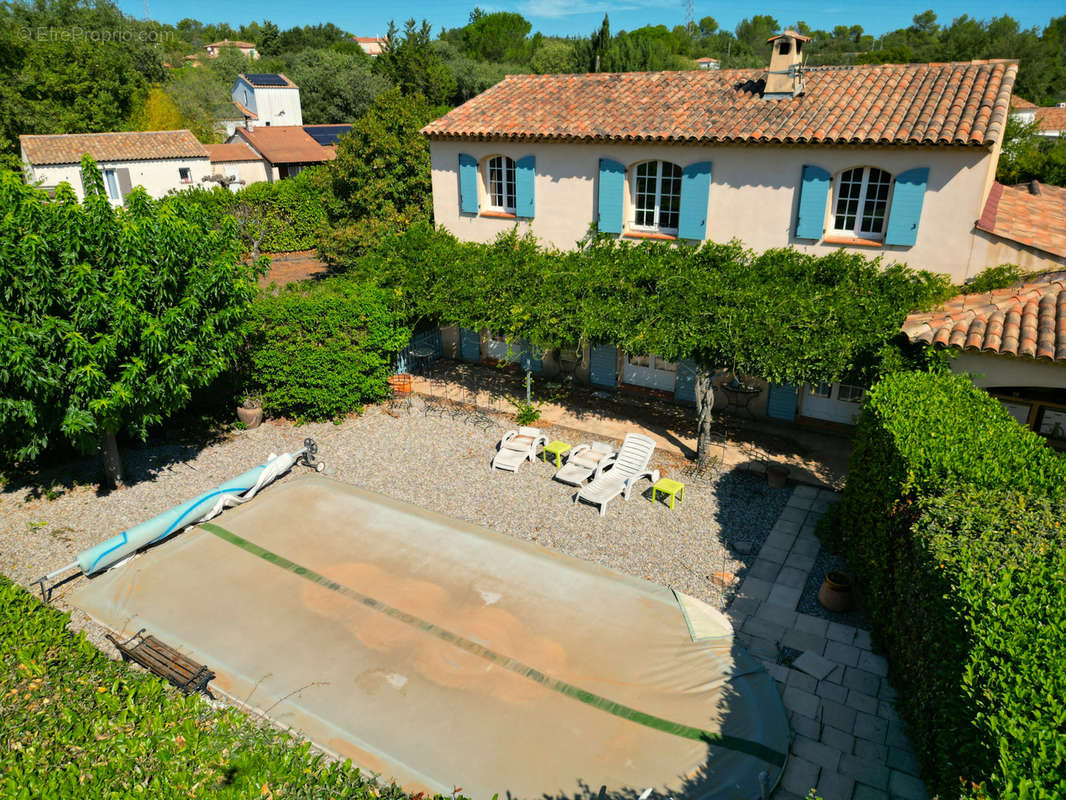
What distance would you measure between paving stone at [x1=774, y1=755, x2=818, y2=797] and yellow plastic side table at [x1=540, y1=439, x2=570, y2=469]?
332 inches

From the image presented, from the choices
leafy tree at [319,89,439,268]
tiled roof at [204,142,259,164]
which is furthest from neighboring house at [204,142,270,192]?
leafy tree at [319,89,439,268]

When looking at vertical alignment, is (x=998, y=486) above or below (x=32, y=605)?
above

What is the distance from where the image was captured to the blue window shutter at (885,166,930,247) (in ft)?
46.3

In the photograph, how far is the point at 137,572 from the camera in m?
11.1

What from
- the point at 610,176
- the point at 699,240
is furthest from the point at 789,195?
the point at 610,176

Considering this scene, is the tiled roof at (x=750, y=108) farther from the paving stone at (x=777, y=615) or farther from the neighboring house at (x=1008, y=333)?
the paving stone at (x=777, y=615)

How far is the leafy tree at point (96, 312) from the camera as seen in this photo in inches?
436

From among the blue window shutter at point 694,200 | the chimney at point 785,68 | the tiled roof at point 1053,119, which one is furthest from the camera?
the tiled roof at point 1053,119

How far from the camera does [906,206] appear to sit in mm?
14344

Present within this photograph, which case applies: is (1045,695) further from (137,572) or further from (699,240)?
(699,240)

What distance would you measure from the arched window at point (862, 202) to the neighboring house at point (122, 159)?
37.6m

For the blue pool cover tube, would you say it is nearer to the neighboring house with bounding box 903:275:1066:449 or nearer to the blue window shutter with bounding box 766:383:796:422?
the blue window shutter with bounding box 766:383:796:422

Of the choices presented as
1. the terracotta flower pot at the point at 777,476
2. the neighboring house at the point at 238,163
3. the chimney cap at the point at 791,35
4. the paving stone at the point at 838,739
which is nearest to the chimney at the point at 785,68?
the chimney cap at the point at 791,35

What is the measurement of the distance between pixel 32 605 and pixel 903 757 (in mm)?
10617
